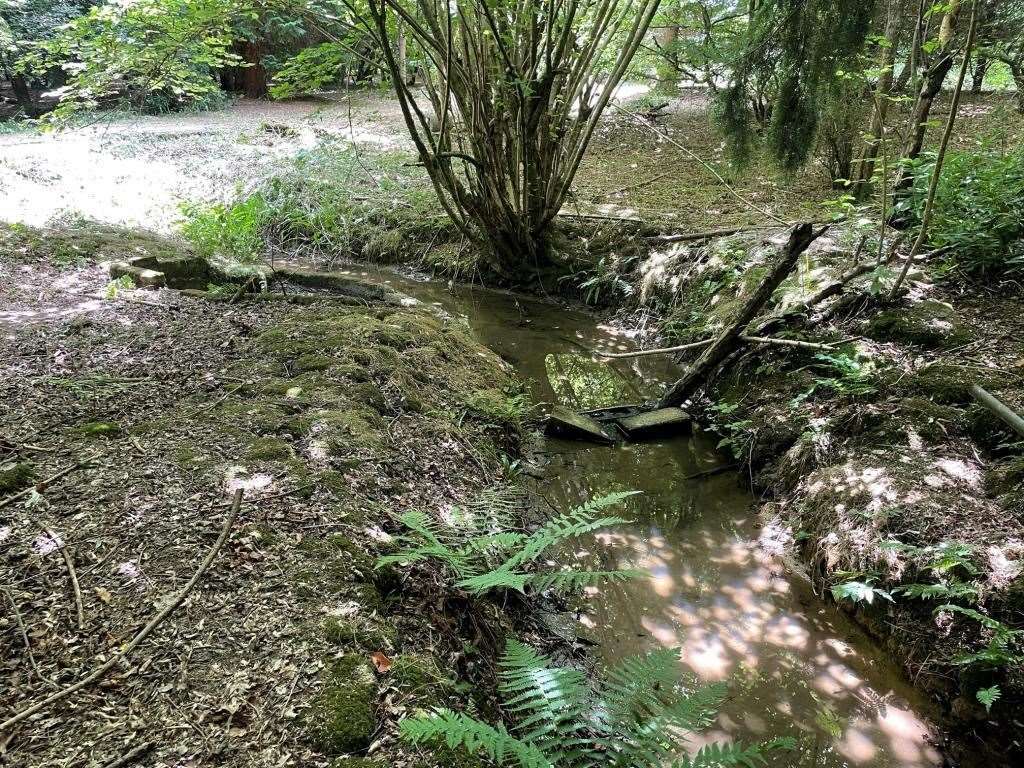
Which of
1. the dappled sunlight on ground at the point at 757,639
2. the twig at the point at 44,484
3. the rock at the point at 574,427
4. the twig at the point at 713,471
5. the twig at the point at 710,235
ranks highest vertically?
the twig at the point at 710,235

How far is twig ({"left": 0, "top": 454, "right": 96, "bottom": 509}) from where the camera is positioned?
7.37ft

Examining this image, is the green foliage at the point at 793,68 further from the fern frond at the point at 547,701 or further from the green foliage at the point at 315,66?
the fern frond at the point at 547,701

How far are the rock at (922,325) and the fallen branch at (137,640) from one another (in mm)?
4210

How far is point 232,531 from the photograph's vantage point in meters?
2.22

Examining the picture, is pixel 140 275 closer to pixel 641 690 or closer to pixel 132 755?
pixel 132 755

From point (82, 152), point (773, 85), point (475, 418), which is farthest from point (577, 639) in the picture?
point (82, 152)

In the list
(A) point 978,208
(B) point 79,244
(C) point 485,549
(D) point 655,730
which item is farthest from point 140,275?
(A) point 978,208

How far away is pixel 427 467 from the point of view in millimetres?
3221

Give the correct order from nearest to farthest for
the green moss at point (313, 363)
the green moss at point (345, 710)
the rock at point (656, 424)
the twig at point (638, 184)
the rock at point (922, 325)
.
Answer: the green moss at point (345, 710) → the green moss at point (313, 363) → the rock at point (922, 325) → the rock at point (656, 424) → the twig at point (638, 184)

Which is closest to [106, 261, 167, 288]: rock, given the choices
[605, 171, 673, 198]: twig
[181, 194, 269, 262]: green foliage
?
[181, 194, 269, 262]: green foliage

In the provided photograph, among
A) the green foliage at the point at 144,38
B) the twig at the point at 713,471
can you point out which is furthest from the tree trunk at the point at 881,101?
the green foliage at the point at 144,38

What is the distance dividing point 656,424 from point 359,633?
300cm

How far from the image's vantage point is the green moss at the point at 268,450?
2.70 metres

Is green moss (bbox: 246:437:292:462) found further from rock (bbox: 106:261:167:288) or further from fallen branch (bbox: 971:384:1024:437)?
fallen branch (bbox: 971:384:1024:437)
